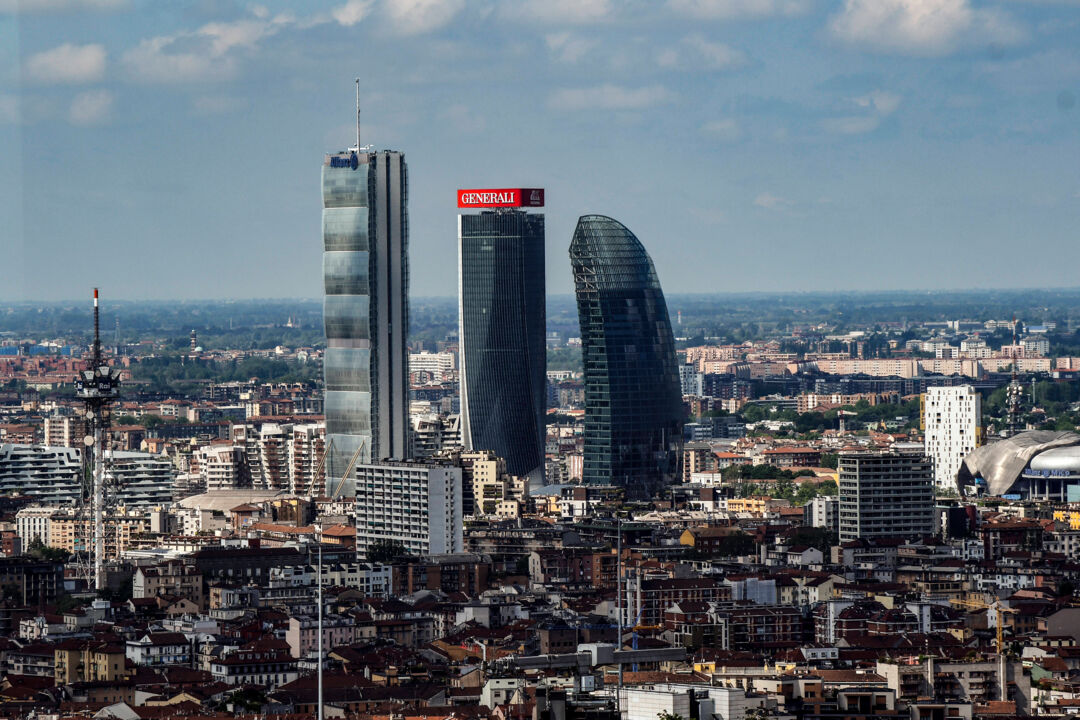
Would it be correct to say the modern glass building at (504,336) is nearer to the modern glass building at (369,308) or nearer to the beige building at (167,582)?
the modern glass building at (369,308)

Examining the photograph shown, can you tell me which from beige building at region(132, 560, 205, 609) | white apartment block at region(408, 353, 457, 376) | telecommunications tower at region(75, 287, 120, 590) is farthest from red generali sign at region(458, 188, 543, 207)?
white apartment block at region(408, 353, 457, 376)

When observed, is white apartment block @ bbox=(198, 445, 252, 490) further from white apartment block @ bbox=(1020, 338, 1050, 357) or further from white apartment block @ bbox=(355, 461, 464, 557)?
white apartment block @ bbox=(1020, 338, 1050, 357)

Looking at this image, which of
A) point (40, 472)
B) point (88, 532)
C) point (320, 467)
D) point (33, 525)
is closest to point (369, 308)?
point (320, 467)

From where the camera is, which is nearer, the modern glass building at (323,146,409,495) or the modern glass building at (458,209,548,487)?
Answer: the modern glass building at (323,146,409,495)

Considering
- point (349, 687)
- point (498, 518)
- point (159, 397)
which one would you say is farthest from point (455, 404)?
point (349, 687)

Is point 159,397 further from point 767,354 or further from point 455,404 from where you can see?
point 767,354

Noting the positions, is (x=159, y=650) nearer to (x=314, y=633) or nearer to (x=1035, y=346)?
(x=314, y=633)
